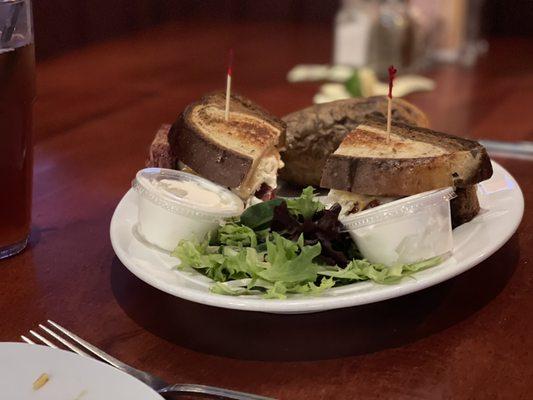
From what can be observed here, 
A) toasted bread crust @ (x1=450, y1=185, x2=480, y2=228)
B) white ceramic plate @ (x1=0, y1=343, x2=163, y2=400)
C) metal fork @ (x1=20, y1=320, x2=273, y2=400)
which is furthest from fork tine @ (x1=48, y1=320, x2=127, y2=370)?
toasted bread crust @ (x1=450, y1=185, x2=480, y2=228)

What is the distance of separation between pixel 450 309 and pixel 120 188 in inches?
35.5

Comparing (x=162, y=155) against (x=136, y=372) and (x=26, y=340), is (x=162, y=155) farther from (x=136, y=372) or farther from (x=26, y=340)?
(x=136, y=372)

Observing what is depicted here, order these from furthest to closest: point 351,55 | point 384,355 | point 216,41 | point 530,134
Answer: point 216,41, point 351,55, point 530,134, point 384,355

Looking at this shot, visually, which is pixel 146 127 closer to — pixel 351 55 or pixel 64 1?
pixel 351 55

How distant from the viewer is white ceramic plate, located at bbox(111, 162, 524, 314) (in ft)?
3.91

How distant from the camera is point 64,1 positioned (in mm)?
4375

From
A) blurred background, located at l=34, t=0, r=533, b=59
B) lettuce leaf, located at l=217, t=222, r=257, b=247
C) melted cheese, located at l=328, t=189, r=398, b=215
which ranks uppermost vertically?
melted cheese, located at l=328, t=189, r=398, b=215

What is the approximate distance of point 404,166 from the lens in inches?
56.6

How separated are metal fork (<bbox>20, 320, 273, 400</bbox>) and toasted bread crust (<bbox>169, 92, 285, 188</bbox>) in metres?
0.43

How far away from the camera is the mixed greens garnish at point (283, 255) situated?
1.27 meters

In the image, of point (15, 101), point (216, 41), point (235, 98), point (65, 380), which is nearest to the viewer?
point (65, 380)

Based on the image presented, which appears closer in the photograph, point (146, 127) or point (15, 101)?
point (15, 101)

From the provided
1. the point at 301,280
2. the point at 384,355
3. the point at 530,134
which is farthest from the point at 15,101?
the point at 530,134

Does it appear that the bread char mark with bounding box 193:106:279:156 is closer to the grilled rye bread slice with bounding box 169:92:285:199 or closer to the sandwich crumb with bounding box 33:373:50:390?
the grilled rye bread slice with bounding box 169:92:285:199
